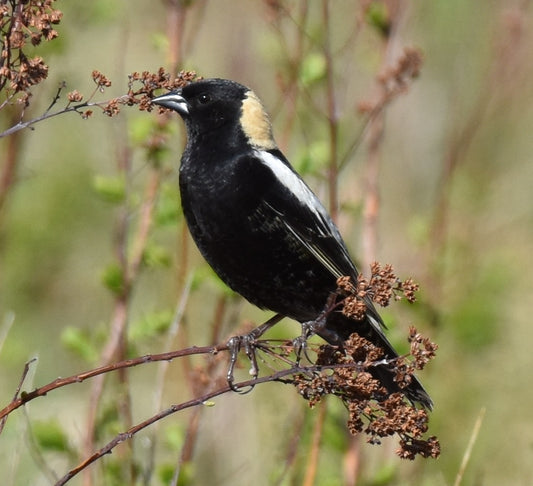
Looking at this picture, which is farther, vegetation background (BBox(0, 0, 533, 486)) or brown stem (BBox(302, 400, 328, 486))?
vegetation background (BBox(0, 0, 533, 486))

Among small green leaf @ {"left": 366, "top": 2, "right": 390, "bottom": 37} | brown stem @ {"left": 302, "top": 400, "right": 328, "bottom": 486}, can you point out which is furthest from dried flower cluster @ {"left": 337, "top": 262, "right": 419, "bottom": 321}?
small green leaf @ {"left": 366, "top": 2, "right": 390, "bottom": 37}

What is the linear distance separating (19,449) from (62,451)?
813mm

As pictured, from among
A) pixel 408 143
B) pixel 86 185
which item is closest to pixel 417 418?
pixel 86 185

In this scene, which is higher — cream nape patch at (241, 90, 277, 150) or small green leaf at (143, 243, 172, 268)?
cream nape patch at (241, 90, 277, 150)

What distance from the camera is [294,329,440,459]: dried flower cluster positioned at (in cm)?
214

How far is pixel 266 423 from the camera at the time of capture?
432 cm

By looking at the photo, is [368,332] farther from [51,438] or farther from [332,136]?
[51,438]

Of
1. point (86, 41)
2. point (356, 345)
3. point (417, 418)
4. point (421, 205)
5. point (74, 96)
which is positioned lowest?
point (417, 418)

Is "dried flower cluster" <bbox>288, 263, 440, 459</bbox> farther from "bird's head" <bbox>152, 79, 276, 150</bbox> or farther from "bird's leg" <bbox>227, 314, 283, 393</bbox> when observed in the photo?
"bird's head" <bbox>152, 79, 276, 150</bbox>

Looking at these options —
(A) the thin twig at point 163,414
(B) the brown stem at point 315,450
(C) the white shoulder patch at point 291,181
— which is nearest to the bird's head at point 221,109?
(C) the white shoulder patch at point 291,181

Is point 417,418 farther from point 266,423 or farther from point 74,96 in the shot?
point 266,423

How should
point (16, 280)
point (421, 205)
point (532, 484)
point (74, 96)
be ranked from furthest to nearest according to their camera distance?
point (421, 205) < point (16, 280) < point (532, 484) < point (74, 96)

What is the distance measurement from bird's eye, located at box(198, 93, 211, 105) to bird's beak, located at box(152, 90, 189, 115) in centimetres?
5

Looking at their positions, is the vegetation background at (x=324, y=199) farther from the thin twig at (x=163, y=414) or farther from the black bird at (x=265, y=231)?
the thin twig at (x=163, y=414)
